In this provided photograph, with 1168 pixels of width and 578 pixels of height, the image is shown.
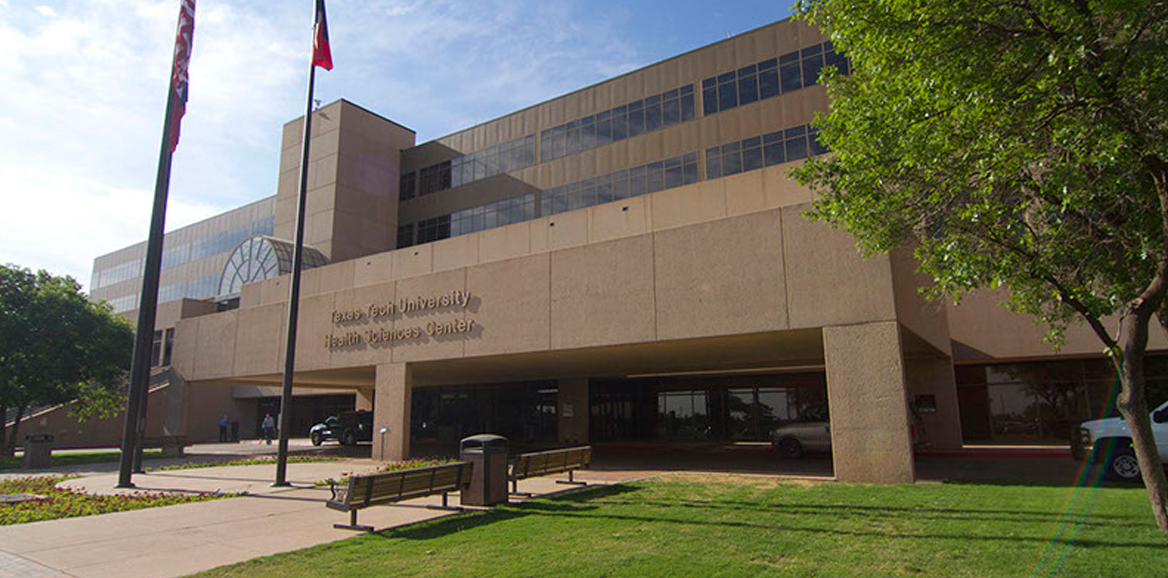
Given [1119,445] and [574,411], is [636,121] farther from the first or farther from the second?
[1119,445]

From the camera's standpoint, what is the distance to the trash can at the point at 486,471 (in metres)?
10.9

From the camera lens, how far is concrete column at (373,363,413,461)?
21.5m

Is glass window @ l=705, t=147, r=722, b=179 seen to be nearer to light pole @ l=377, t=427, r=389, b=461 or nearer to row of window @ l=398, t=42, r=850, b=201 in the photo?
row of window @ l=398, t=42, r=850, b=201

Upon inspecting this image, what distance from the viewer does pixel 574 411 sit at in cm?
2755

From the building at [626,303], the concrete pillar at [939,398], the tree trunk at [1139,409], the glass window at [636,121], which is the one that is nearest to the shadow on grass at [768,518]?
the tree trunk at [1139,409]

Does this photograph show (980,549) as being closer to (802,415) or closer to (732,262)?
(732,262)

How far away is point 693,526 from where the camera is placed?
870cm

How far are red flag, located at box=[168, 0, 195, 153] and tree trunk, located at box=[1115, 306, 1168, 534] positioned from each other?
62.6 ft

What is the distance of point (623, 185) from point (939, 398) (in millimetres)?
17623

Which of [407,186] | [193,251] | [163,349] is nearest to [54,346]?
[163,349]

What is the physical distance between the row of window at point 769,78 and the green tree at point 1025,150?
788 inches

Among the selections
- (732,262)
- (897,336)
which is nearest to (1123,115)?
(897,336)

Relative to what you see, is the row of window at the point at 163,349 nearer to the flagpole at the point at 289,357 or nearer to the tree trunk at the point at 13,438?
the tree trunk at the point at 13,438

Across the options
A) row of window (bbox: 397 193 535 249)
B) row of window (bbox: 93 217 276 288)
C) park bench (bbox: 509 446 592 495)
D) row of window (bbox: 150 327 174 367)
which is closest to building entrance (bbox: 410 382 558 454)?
row of window (bbox: 397 193 535 249)
